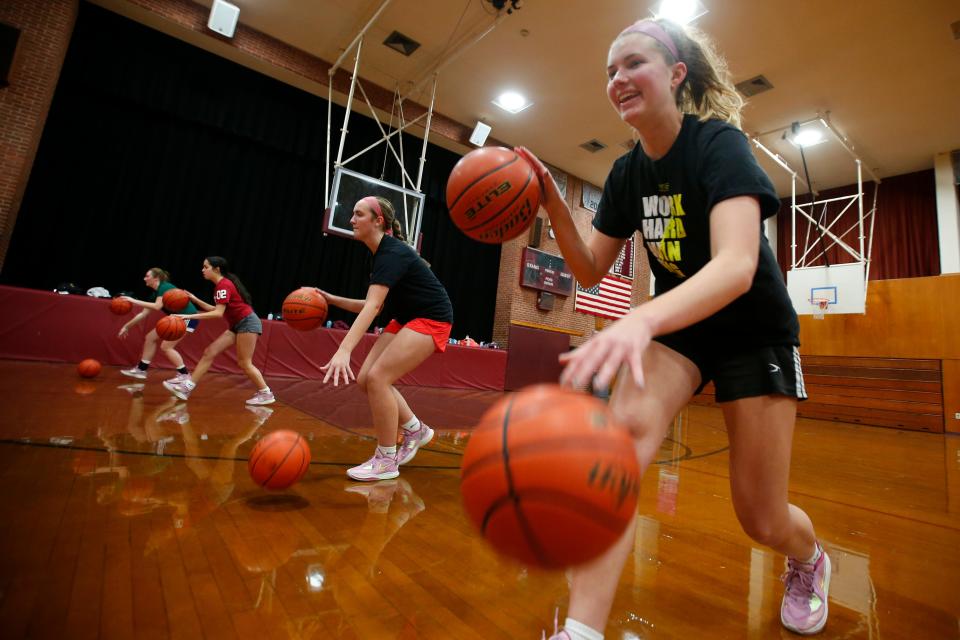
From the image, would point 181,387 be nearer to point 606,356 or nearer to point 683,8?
point 606,356

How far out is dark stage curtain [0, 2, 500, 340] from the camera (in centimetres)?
772

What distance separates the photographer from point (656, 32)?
4.17 ft

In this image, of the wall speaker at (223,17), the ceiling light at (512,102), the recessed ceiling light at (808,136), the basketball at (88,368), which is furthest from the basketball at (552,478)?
the recessed ceiling light at (808,136)

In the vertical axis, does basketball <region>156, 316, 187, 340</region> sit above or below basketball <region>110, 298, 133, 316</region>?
below

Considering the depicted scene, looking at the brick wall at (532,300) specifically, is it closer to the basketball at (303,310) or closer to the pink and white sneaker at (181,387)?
the pink and white sneaker at (181,387)

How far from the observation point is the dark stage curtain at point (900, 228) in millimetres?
10633

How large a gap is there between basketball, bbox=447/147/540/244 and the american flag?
10841mm

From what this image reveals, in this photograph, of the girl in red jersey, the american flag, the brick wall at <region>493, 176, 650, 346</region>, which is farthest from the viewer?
the american flag

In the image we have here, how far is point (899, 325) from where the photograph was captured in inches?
351

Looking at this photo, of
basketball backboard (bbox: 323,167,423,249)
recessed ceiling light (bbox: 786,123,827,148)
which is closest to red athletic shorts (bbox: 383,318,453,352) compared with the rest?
basketball backboard (bbox: 323,167,423,249)

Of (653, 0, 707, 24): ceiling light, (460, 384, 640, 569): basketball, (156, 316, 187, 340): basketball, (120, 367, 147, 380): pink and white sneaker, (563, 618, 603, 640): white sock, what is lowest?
(563, 618, 603, 640): white sock

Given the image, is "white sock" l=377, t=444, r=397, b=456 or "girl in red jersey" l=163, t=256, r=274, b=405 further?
"girl in red jersey" l=163, t=256, r=274, b=405

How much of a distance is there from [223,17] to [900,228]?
14236 mm

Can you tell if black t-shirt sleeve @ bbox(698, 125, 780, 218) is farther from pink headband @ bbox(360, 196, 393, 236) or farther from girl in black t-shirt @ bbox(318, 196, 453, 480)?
pink headband @ bbox(360, 196, 393, 236)
